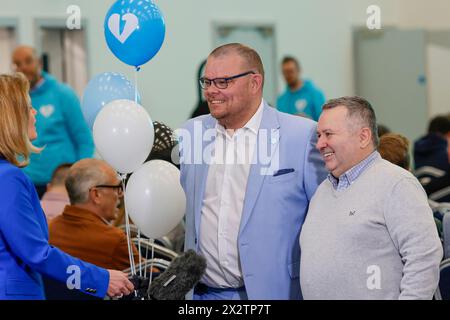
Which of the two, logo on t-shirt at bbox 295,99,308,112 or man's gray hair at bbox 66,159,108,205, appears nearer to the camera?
man's gray hair at bbox 66,159,108,205

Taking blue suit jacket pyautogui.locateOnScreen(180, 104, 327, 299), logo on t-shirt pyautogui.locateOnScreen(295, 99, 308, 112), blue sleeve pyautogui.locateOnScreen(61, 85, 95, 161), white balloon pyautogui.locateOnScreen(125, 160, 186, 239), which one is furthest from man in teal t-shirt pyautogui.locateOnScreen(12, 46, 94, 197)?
blue suit jacket pyautogui.locateOnScreen(180, 104, 327, 299)

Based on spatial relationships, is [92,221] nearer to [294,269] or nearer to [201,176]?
[201,176]

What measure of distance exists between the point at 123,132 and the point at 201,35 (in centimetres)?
661

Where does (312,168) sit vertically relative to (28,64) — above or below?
below

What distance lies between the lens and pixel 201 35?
9789mm

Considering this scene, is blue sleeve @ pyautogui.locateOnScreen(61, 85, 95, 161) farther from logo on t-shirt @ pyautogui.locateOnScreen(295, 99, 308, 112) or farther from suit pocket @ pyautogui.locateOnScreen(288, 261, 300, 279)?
suit pocket @ pyautogui.locateOnScreen(288, 261, 300, 279)

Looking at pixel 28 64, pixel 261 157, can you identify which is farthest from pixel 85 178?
pixel 28 64

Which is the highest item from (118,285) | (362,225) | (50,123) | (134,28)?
(134,28)

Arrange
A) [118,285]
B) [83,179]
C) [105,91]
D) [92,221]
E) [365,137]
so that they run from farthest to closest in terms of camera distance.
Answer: [83,179] → [92,221] → [105,91] → [118,285] → [365,137]

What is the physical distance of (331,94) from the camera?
437 inches

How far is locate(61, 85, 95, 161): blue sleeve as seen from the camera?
253 inches

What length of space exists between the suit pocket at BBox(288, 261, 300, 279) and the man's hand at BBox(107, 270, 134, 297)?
59cm

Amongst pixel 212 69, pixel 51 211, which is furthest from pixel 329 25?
pixel 212 69

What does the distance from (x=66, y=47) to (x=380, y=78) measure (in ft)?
14.3
